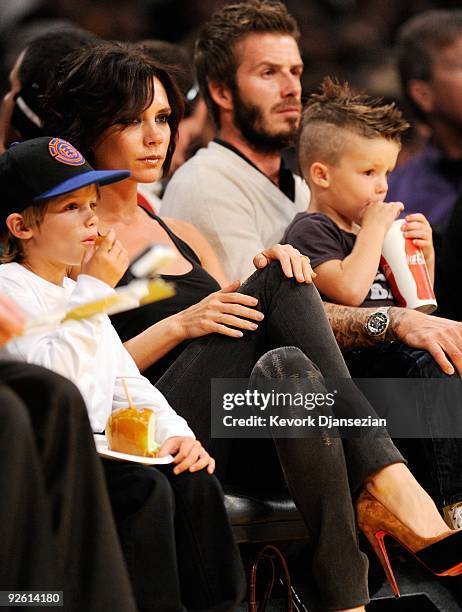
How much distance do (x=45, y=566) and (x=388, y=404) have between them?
2.81 feet

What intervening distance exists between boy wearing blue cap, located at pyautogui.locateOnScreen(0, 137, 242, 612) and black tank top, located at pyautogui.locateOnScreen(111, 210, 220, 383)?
24cm

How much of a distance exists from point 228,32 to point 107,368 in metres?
1.34

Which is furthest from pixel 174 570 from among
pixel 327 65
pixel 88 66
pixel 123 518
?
pixel 327 65

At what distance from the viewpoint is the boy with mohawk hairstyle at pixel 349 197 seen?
7.44 feet

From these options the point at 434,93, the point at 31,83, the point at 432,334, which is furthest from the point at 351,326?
the point at 434,93

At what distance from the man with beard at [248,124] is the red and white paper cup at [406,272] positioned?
1.23 feet

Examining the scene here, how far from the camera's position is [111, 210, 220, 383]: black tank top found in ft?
6.88

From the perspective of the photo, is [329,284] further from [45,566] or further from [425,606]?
[45,566]

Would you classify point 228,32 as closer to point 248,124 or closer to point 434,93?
point 248,124

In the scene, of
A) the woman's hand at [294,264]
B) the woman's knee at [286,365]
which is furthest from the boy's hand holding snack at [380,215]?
the woman's knee at [286,365]

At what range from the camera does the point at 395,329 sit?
214cm

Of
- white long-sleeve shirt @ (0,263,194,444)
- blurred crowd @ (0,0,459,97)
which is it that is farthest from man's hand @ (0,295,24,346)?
blurred crowd @ (0,0,459,97)

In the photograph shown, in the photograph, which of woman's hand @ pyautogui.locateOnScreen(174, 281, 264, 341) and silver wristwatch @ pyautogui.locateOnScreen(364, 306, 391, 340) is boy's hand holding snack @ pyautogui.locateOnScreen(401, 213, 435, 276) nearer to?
silver wristwatch @ pyautogui.locateOnScreen(364, 306, 391, 340)

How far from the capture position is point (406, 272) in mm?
2271
